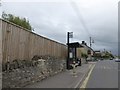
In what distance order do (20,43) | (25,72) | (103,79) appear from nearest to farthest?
(25,72) → (20,43) → (103,79)

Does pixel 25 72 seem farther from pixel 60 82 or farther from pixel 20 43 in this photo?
pixel 60 82

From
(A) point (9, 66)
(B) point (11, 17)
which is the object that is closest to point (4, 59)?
(A) point (9, 66)

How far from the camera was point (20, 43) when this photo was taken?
15086 mm

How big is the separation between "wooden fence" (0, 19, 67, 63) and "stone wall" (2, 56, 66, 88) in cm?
34

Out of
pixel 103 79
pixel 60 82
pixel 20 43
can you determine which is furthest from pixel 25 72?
pixel 103 79

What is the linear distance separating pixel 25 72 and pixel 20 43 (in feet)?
4.85

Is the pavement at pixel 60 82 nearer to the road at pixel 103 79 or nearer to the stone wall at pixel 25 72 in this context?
the stone wall at pixel 25 72

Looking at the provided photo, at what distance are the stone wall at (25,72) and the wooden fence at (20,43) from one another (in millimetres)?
339

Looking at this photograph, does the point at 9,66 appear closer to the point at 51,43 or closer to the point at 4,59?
the point at 4,59

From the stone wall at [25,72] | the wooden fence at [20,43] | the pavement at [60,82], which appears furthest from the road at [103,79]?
the wooden fence at [20,43]

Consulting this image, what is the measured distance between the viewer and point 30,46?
17328mm

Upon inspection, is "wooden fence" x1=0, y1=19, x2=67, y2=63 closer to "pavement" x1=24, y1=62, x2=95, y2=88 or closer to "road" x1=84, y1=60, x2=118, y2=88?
"pavement" x1=24, y1=62, x2=95, y2=88

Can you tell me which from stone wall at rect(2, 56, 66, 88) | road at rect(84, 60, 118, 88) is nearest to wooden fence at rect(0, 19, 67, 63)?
stone wall at rect(2, 56, 66, 88)

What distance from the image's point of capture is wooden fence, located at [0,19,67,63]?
1285 centimetres
